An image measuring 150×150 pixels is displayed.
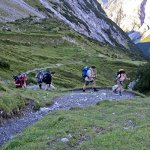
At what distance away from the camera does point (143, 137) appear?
812 inches

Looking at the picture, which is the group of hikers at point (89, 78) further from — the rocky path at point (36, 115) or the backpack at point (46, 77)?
the rocky path at point (36, 115)

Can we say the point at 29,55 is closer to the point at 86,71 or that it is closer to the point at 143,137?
the point at 86,71

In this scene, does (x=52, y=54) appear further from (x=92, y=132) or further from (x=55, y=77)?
(x=92, y=132)

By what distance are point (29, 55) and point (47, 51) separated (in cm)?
2361

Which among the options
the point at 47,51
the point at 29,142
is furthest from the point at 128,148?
the point at 47,51

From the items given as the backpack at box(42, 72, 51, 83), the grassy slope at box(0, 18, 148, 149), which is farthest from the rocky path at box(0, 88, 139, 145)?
the backpack at box(42, 72, 51, 83)

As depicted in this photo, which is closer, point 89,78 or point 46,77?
point 89,78

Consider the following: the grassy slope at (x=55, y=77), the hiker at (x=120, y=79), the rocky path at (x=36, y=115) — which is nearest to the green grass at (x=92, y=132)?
the grassy slope at (x=55, y=77)

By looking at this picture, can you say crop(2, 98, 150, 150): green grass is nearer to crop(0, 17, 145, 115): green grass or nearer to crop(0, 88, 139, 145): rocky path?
crop(0, 88, 139, 145): rocky path

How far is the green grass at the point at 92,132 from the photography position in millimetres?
19781

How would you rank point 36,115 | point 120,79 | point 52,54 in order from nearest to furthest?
point 36,115 → point 120,79 → point 52,54

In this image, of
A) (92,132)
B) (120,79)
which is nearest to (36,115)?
(92,132)

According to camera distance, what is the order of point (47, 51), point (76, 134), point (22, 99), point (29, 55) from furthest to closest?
point (47, 51)
point (29, 55)
point (22, 99)
point (76, 134)

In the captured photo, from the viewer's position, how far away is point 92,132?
2286 centimetres
